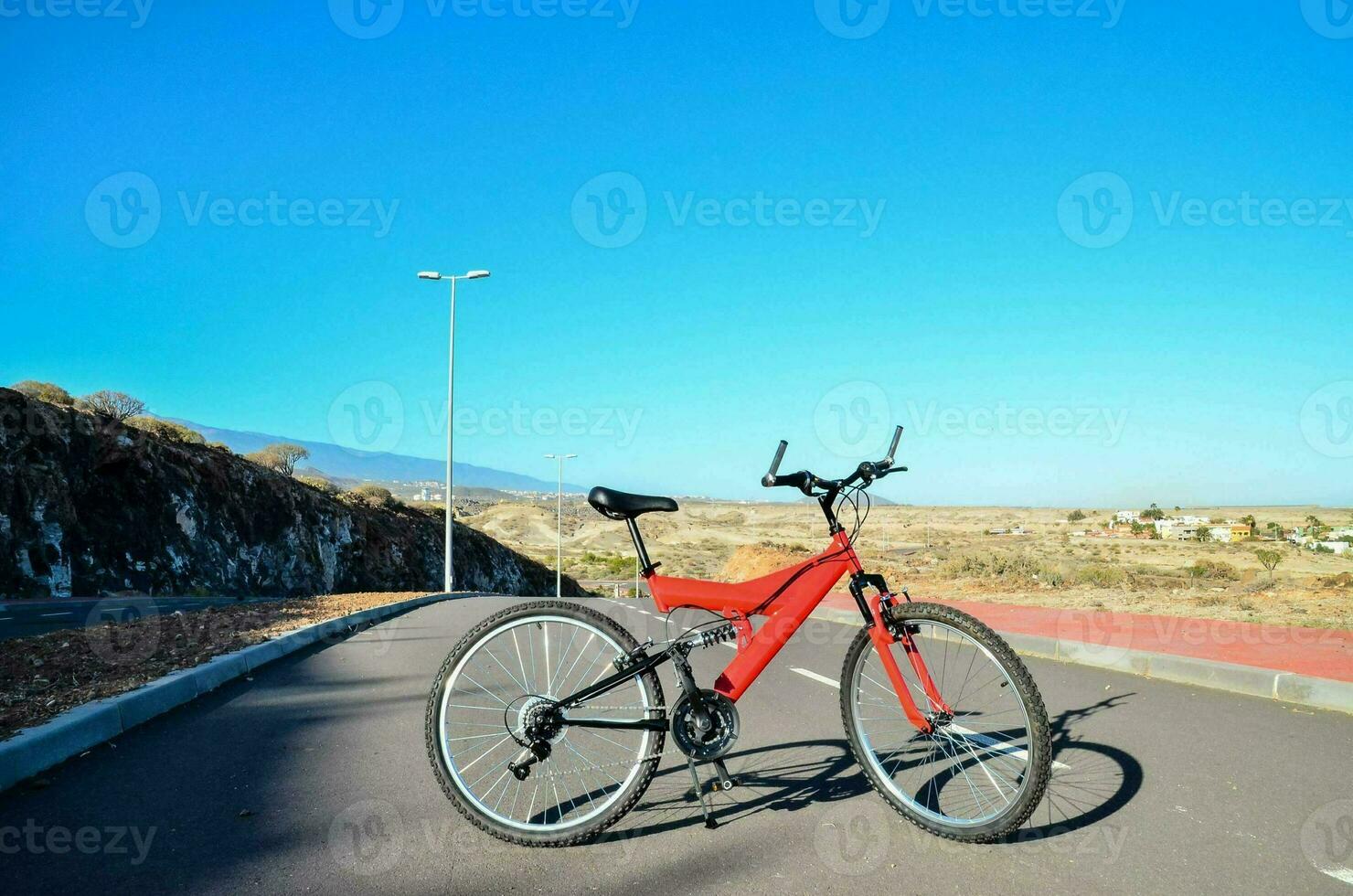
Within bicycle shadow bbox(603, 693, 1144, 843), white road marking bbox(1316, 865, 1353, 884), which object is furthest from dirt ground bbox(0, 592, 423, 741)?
white road marking bbox(1316, 865, 1353, 884)

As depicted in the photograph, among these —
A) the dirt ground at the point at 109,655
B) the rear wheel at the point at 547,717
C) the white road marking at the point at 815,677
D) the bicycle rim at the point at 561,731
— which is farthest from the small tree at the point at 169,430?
the rear wheel at the point at 547,717

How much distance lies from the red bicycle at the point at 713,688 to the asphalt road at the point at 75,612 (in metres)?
9.38

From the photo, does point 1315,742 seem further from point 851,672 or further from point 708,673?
point 708,673

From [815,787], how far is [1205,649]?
6933mm

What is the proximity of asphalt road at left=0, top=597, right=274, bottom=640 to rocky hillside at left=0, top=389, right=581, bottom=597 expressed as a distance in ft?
16.0

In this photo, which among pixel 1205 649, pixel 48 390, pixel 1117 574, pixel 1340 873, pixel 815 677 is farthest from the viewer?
pixel 48 390

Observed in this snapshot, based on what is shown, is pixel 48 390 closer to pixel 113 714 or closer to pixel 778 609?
pixel 113 714

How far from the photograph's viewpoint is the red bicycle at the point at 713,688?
371cm

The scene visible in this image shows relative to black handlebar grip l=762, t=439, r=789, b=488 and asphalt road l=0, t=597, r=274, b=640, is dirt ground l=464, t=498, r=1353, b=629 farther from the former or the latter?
asphalt road l=0, t=597, r=274, b=640

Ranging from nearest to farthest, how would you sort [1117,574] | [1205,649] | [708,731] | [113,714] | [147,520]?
[708,731] → [113,714] → [1205,649] → [1117,574] → [147,520]

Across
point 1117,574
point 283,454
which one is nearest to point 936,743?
point 1117,574

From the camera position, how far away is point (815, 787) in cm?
446

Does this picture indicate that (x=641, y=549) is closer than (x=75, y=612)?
Yes

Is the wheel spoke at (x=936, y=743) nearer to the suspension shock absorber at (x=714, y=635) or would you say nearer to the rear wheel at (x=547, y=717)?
the suspension shock absorber at (x=714, y=635)
